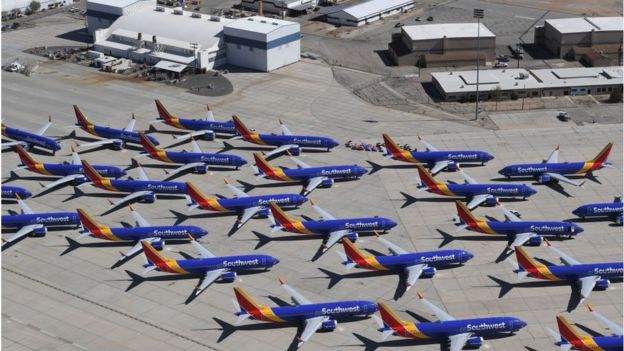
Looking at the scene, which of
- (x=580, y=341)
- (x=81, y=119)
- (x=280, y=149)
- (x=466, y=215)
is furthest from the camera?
(x=81, y=119)

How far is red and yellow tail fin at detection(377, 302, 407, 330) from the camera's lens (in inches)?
4200

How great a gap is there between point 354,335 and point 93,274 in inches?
1538

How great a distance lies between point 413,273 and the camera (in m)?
121

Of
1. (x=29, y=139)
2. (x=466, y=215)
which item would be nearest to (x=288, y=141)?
(x=466, y=215)

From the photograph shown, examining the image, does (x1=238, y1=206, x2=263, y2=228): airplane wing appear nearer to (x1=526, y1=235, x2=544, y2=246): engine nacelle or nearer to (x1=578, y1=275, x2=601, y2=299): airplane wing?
(x1=526, y1=235, x2=544, y2=246): engine nacelle

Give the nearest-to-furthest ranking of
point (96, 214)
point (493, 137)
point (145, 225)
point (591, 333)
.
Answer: point (591, 333)
point (145, 225)
point (96, 214)
point (493, 137)

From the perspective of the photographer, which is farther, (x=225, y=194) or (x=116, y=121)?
(x=116, y=121)

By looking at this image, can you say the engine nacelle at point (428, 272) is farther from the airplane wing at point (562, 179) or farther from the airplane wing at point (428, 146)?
the airplane wing at point (428, 146)

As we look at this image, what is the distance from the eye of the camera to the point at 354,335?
110375mm

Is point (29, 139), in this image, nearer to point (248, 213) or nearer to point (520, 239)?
point (248, 213)

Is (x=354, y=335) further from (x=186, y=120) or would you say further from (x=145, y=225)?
(x=186, y=120)

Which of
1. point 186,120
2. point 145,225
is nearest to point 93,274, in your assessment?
point 145,225

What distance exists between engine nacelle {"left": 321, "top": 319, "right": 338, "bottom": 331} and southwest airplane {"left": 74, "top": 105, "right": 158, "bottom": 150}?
64528 mm

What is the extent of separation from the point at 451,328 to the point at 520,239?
2770 centimetres
